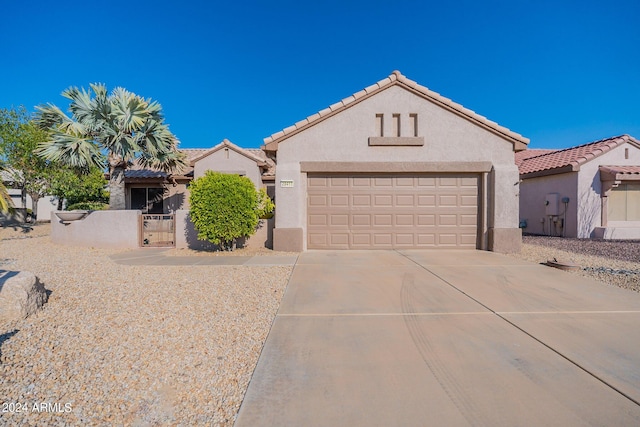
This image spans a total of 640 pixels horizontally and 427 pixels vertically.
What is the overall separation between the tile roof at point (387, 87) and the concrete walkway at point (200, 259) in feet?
11.8

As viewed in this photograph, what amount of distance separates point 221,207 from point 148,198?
39.8ft

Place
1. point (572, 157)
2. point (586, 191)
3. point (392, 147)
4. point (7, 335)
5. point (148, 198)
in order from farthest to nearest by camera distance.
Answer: point (148, 198), point (572, 157), point (586, 191), point (392, 147), point (7, 335)

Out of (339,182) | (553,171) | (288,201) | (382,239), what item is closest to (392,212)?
(382,239)

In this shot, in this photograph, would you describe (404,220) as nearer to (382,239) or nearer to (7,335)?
(382,239)

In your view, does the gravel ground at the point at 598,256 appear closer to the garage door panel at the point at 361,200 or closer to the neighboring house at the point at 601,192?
the neighboring house at the point at 601,192

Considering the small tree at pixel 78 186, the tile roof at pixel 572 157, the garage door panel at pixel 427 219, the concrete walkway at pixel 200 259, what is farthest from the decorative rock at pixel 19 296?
the tile roof at pixel 572 157

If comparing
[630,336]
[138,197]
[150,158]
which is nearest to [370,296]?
[630,336]

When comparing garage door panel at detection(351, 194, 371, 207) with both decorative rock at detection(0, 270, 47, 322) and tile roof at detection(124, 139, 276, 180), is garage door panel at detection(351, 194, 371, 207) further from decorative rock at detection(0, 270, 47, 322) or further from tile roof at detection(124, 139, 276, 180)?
tile roof at detection(124, 139, 276, 180)

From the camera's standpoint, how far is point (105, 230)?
35.0 ft

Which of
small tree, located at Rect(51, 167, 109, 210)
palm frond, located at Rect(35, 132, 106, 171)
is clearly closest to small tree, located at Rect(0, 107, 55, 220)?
small tree, located at Rect(51, 167, 109, 210)

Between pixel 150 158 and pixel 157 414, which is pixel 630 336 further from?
pixel 150 158

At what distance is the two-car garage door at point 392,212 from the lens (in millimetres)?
10188

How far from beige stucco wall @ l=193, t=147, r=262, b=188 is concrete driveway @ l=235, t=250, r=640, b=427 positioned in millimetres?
11852

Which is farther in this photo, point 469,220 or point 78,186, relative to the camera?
point 78,186
